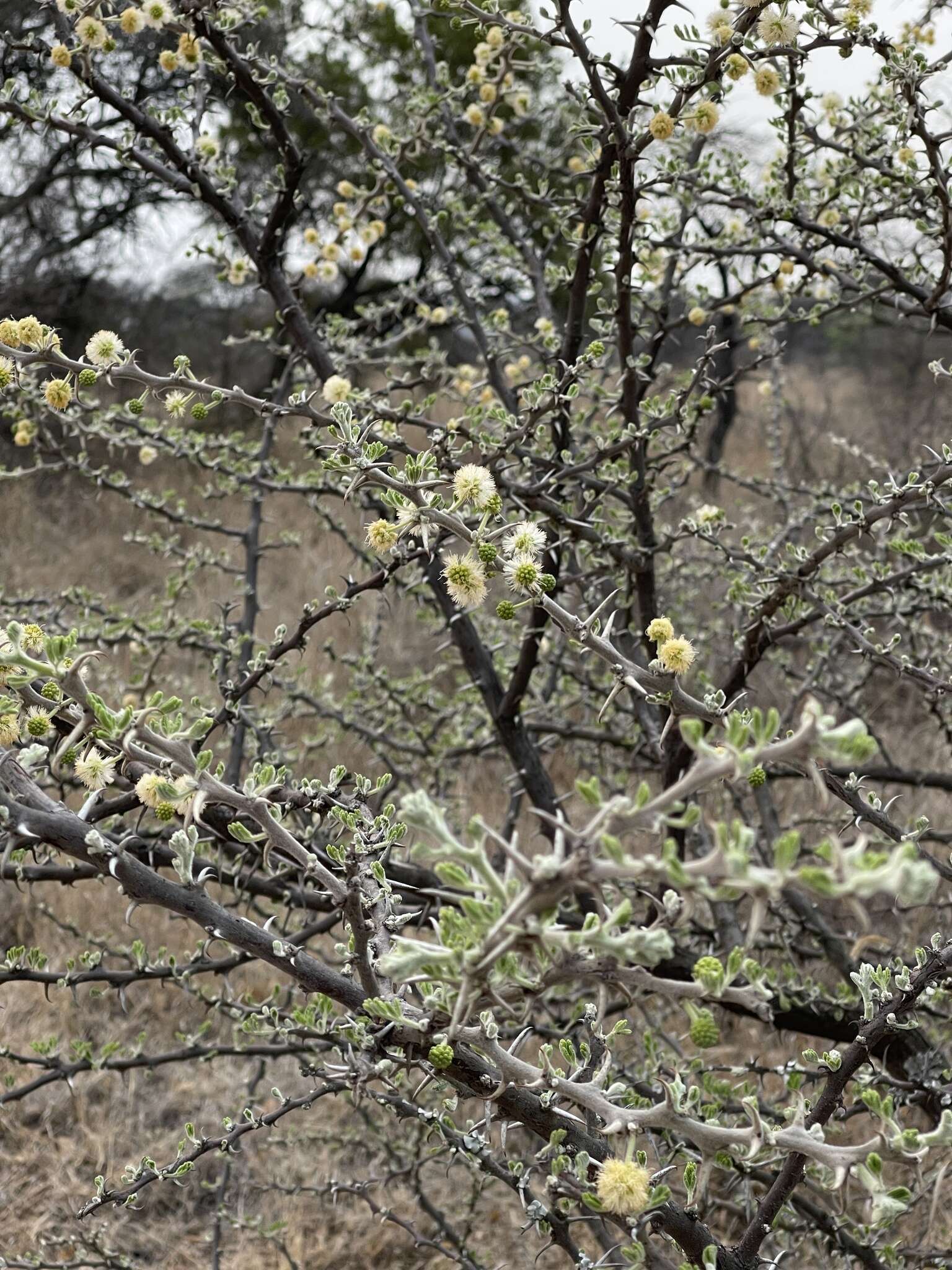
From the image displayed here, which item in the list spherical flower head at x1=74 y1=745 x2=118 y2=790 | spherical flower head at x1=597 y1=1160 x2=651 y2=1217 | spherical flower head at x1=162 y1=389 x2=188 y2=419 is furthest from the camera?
spherical flower head at x1=162 y1=389 x2=188 y2=419

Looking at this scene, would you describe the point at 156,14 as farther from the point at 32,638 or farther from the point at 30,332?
the point at 32,638

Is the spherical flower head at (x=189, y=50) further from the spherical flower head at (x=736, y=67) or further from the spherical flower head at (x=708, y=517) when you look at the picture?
the spherical flower head at (x=708, y=517)

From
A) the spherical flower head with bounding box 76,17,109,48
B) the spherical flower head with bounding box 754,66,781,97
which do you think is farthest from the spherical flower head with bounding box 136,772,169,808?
the spherical flower head with bounding box 754,66,781,97

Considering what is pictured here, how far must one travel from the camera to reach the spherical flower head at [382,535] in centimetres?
107

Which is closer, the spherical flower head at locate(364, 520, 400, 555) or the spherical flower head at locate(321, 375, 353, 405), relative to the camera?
the spherical flower head at locate(364, 520, 400, 555)

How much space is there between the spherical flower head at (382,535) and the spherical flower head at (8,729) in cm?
43

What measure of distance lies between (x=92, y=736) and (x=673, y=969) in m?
1.47

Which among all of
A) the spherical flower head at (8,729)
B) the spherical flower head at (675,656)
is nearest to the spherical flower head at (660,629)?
the spherical flower head at (675,656)

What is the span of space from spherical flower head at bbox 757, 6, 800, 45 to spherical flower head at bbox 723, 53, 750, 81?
5 cm

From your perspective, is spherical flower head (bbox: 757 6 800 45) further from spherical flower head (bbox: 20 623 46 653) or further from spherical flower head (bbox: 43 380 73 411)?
spherical flower head (bbox: 20 623 46 653)

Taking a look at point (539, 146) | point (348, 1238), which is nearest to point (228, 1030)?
point (348, 1238)

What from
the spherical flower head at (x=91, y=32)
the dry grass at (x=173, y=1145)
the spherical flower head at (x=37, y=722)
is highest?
the spherical flower head at (x=91, y=32)

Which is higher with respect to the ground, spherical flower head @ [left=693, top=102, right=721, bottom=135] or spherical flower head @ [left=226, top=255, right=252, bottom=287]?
spherical flower head @ [left=693, top=102, right=721, bottom=135]

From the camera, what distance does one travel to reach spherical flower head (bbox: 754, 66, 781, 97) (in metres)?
1.76
